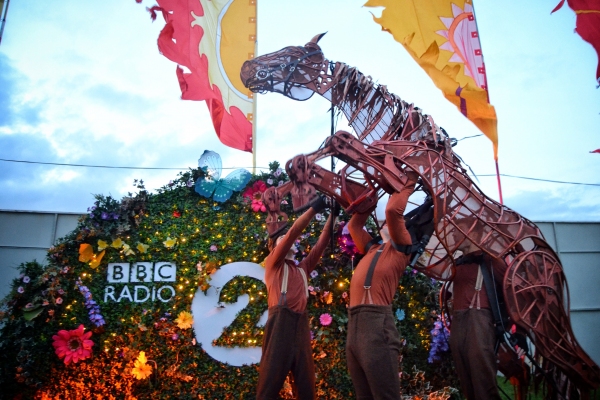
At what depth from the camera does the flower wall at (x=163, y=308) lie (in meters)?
4.51

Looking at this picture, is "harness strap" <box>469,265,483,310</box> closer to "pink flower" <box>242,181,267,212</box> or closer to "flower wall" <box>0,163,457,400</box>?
"flower wall" <box>0,163,457,400</box>

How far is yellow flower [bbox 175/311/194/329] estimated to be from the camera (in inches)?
185

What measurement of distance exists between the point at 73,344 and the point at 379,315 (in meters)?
3.25

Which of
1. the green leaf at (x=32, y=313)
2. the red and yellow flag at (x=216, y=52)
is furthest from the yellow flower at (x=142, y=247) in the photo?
the red and yellow flag at (x=216, y=52)

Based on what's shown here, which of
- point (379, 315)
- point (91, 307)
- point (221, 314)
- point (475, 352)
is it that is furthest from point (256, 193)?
point (475, 352)

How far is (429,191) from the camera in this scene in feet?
9.75

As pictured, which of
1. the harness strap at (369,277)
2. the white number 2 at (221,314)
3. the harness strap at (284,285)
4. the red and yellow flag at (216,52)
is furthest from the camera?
the red and yellow flag at (216,52)

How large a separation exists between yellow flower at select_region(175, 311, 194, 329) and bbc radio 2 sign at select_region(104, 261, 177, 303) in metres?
0.24

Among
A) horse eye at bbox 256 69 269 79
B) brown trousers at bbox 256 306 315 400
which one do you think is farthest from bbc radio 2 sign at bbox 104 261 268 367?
horse eye at bbox 256 69 269 79

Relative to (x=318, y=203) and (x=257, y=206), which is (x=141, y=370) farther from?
(x=318, y=203)

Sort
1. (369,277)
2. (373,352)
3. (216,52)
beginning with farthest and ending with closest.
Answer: (216,52), (369,277), (373,352)

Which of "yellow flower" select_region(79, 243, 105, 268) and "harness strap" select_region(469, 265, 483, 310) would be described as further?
"yellow flower" select_region(79, 243, 105, 268)

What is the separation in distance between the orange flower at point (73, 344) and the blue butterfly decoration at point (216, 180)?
182cm

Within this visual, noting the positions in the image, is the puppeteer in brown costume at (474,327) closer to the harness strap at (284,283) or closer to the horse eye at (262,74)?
the harness strap at (284,283)
